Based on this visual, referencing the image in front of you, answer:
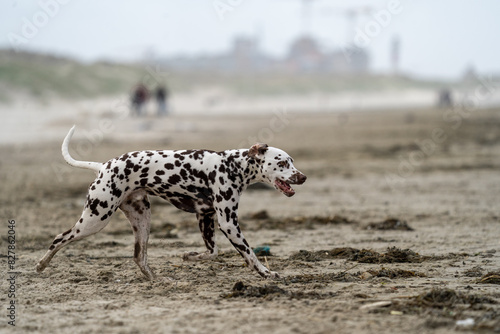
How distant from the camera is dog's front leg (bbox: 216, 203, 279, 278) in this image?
23.5 ft

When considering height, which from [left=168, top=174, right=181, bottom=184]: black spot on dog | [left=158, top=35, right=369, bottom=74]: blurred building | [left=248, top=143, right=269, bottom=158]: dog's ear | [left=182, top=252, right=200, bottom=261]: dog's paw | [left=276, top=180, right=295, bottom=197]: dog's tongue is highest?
[left=158, top=35, right=369, bottom=74]: blurred building

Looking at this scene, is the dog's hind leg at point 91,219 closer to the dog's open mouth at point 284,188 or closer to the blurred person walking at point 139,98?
the dog's open mouth at point 284,188

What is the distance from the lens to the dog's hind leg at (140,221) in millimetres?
7398

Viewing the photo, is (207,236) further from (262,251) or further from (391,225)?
(391,225)

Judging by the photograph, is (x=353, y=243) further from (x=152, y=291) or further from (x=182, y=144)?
(x=182, y=144)

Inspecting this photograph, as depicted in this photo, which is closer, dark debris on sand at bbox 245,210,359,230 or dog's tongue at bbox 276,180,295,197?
dog's tongue at bbox 276,180,295,197

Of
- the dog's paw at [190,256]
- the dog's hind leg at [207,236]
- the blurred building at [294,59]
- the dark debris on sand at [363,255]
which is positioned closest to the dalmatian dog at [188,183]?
the dog's hind leg at [207,236]

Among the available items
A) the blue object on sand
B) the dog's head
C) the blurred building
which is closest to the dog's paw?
the blue object on sand

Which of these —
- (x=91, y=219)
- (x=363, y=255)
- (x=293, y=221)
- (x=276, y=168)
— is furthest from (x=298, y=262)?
(x=293, y=221)

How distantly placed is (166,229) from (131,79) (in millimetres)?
53607

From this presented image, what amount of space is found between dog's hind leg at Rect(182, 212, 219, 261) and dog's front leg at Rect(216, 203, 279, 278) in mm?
534

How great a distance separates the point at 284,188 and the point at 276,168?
223mm

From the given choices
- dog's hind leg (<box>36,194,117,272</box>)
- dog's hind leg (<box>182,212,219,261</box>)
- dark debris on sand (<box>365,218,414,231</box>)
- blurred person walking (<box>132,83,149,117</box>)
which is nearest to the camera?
dog's hind leg (<box>36,194,117,272</box>)

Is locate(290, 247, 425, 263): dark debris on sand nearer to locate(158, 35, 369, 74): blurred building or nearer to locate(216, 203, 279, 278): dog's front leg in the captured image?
locate(216, 203, 279, 278): dog's front leg
